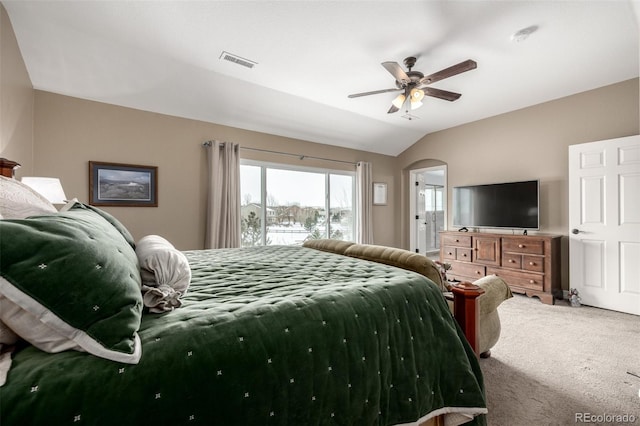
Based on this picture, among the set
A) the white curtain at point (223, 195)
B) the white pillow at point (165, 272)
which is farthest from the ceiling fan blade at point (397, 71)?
the white curtain at point (223, 195)

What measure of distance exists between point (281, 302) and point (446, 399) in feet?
3.02

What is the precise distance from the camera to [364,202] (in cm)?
565

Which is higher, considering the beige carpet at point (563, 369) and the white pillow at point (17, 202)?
the white pillow at point (17, 202)

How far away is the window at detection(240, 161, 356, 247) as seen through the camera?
455cm

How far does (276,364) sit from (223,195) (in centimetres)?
347

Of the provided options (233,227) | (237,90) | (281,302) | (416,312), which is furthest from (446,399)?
(237,90)

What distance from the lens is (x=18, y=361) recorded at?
633 mm

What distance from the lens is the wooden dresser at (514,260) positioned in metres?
3.65

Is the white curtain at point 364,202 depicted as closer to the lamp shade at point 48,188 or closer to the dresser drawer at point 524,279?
the dresser drawer at point 524,279

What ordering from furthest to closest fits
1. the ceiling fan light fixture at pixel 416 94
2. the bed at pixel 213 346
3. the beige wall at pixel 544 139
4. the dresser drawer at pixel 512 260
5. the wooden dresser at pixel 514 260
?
the dresser drawer at pixel 512 260 → the wooden dresser at pixel 514 260 → the beige wall at pixel 544 139 → the ceiling fan light fixture at pixel 416 94 → the bed at pixel 213 346

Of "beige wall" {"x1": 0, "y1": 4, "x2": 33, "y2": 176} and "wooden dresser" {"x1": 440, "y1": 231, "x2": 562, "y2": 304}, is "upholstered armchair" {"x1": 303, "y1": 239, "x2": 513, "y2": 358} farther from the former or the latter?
"beige wall" {"x1": 0, "y1": 4, "x2": 33, "y2": 176}

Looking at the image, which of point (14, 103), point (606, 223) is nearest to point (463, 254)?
point (606, 223)

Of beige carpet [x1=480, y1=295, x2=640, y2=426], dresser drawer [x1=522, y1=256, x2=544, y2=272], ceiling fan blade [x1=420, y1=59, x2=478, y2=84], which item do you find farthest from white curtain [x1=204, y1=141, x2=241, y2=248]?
dresser drawer [x1=522, y1=256, x2=544, y2=272]

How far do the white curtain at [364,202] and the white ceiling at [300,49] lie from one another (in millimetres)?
1708
